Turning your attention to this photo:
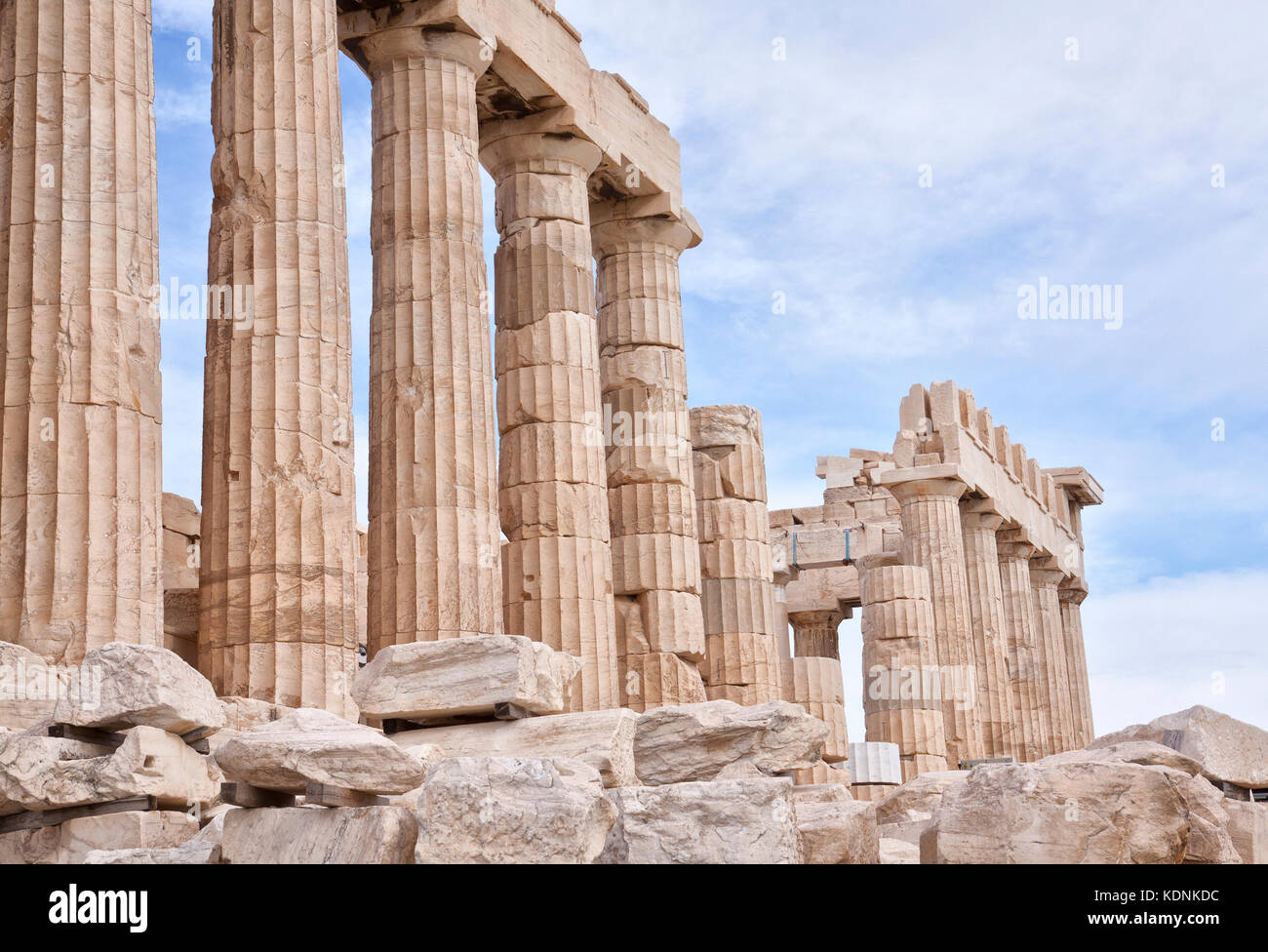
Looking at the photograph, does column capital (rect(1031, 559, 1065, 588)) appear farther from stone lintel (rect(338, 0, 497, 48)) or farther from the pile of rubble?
the pile of rubble

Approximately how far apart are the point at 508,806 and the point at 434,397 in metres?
11.3

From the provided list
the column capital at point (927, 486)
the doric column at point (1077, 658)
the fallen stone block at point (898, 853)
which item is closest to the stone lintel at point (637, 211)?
the column capital at point (927, 486)

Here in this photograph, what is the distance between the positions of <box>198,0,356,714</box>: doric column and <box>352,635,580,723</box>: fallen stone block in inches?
127

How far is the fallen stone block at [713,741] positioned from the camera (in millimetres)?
11797

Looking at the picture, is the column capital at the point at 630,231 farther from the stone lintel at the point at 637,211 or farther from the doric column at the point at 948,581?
the doric column at the point at 948,581

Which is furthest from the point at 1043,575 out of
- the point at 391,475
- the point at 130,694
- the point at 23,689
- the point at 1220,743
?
the point at 130,694

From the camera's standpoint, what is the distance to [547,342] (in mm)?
21797

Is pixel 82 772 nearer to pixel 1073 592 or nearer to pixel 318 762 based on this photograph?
pixel 318 762

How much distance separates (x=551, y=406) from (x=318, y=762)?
1326cm

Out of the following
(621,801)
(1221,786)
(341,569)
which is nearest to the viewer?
(621,801)

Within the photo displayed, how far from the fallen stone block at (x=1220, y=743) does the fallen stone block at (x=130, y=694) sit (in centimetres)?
722

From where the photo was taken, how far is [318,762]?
8.47 metres
